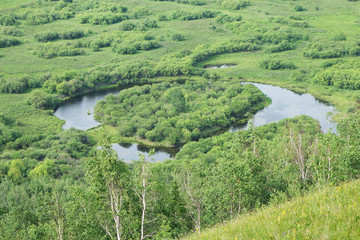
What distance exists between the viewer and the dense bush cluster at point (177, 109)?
80.1 m

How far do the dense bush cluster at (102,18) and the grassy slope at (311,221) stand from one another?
15844 cm

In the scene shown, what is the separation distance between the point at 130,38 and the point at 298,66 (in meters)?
62.8

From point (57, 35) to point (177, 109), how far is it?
83414mm

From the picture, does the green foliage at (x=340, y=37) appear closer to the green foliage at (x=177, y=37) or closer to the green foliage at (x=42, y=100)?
the green foliage at (x=177, y=37)

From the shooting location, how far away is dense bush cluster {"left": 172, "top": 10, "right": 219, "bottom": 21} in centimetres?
16396

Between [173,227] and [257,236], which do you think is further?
[173,227]

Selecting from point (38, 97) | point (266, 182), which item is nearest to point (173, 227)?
point (266, 182)

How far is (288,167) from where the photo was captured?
2944cm

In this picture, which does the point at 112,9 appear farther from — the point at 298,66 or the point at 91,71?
the point at 298,66

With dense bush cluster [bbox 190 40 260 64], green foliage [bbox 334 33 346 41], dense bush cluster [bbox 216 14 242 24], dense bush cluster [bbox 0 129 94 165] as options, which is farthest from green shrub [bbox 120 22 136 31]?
dense bush cluster [bbox 0 129 94 165]

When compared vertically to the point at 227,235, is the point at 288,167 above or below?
below

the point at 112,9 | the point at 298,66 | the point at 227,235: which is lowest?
the point at 298,66

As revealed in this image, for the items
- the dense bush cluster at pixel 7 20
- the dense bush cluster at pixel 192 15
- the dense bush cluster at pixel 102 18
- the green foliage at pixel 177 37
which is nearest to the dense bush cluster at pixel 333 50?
the green foliage at pixel 177 37

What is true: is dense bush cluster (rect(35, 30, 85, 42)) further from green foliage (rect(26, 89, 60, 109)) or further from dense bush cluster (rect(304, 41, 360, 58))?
dense bush cluster (rect(304, 41, 360, 58))
